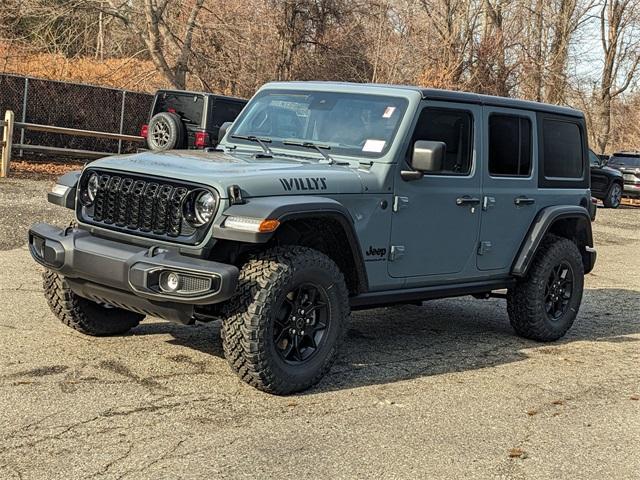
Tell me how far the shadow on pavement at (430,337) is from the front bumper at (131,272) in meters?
1.02

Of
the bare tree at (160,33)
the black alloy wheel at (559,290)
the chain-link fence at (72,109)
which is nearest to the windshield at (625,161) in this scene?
the bare tree at (160,33)

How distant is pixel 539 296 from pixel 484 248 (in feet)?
2.83

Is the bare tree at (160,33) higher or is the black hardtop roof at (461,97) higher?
the bare tree at (160,33)

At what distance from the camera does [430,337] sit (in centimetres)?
750

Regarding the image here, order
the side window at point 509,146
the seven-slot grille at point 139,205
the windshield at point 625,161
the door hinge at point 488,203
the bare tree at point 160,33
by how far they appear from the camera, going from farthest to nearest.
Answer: the windshield at point 625,161
the bare tree at point 160,33
the side window at point 509,146
the door hinge at point 488,203
the seven-slot grille at point 139,205

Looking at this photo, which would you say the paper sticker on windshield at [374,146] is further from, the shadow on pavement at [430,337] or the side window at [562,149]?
the side window at [562,149]

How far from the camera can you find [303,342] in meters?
5.55

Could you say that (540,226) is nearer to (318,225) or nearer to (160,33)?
(318,225)

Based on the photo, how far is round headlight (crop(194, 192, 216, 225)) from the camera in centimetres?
516

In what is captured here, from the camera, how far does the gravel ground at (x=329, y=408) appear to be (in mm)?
4340

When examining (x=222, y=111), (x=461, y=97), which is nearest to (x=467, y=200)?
(x=461, y=97)

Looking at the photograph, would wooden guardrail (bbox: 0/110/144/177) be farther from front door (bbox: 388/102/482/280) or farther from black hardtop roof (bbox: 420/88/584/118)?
front door (bbox: 388/102/482/280)

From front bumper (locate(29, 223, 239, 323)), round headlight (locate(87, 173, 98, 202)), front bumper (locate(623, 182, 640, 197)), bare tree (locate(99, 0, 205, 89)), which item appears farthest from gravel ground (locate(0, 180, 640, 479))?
front bumper (locate(623, 182, 640, 197))

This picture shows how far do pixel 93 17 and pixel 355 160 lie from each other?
63.8 feet
